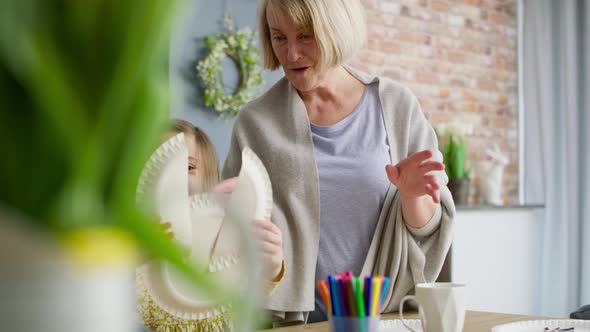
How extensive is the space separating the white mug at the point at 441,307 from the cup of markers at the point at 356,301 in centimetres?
21

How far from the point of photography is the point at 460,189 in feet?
13.8

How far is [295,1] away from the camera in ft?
4.81

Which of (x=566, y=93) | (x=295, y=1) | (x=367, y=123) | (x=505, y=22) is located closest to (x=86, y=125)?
(x=295, y=1)

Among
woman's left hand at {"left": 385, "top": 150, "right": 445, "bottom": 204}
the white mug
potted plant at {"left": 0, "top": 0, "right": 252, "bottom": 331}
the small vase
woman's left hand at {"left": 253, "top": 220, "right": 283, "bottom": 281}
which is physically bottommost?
the white mug

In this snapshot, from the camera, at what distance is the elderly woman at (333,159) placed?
4.80ft

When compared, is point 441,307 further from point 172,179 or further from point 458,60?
point 458,60

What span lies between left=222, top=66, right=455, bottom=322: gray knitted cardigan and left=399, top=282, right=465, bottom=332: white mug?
34 centimetres

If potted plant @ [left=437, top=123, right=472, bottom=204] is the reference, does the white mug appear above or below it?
below

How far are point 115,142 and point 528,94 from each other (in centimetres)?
492

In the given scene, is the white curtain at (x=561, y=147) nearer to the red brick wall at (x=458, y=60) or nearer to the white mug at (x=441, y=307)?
the red brick wall at (x=458, y=60)

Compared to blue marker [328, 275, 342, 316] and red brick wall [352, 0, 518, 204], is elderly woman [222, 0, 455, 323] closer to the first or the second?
blue marker [328, 275, 342, 316]

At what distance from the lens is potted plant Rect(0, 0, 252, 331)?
24cm

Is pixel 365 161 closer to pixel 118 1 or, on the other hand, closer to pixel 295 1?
pixel 295 1

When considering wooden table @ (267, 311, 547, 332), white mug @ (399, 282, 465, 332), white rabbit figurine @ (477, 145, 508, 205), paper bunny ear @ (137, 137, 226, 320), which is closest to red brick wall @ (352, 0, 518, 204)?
white rabbit figurine @ (477, 145, 508, 205)
